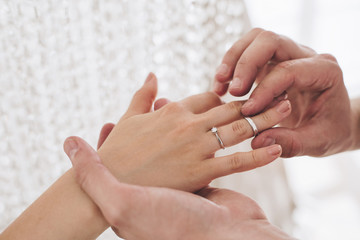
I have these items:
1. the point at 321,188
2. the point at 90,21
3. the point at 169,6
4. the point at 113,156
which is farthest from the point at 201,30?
the point at 321,188

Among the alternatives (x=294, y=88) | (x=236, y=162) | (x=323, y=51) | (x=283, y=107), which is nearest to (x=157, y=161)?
(x=236, y=162)

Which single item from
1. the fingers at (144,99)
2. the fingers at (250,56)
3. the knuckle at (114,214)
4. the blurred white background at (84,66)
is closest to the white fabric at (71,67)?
the blurred white background at (84,66)

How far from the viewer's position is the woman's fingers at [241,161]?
2.55 ft

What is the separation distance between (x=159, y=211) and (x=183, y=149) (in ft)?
0.71

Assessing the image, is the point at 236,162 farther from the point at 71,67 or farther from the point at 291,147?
the point at 71,67

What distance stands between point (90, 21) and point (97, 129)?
339 mm

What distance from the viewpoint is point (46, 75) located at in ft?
3.53

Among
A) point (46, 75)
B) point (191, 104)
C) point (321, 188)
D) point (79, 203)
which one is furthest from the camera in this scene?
point (321, 188)

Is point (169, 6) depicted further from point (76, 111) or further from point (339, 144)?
point (339, 144)

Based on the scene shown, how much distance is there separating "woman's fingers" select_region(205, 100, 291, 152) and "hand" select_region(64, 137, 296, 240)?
0.46 ft

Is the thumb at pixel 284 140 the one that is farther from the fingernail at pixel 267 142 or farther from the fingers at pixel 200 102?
the fingers at pixel 200 102

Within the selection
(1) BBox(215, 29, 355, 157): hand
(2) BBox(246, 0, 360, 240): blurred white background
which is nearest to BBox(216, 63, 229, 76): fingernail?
(1) BBox(215, 29, 355, 157): hand

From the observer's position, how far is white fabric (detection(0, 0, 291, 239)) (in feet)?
3.40

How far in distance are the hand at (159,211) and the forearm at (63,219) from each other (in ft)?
0.26
